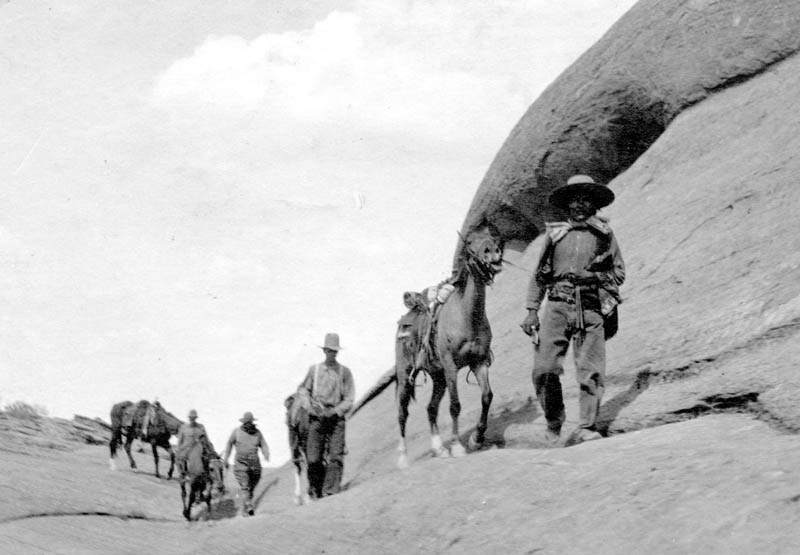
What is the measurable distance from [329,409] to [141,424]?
1249cm

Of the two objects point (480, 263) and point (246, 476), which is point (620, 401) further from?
point (246, 476)

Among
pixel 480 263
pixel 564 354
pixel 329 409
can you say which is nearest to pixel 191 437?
pixel 329 409

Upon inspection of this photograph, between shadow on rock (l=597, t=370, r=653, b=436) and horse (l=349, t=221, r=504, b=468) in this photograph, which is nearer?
shadow on rock (l=597, t=370, r=653, b=436)

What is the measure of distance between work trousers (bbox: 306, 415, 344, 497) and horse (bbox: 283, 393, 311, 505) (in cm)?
19

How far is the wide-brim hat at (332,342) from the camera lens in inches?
516

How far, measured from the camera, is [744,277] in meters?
11.1

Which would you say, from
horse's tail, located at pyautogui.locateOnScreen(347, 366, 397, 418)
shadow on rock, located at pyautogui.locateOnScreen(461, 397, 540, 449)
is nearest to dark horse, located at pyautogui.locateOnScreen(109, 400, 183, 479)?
horse's tail, located at pyautogui.locateOnScreen(347, 366, 397, 418)

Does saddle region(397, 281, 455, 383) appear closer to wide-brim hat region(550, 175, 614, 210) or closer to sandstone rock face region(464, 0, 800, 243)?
wide-brim hat region(550, 175, 614, 210)

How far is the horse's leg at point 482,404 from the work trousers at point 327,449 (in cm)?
170

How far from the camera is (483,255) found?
38.2 ft

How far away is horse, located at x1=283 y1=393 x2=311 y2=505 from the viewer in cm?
1342

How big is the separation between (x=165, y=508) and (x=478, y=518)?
39.7 feet

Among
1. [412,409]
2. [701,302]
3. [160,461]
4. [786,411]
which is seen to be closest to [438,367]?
[701,302]

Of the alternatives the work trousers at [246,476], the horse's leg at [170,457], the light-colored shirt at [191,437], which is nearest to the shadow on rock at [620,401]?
the work trousers at [246,476]
